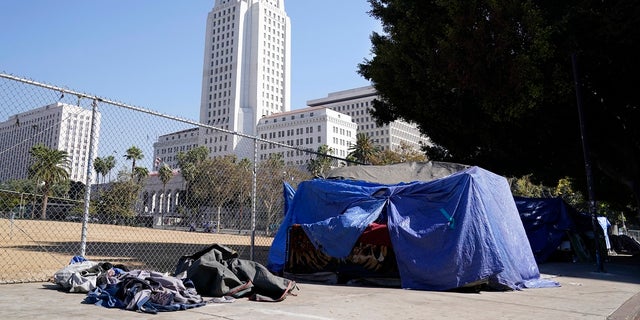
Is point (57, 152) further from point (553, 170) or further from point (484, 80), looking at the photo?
point (553, 170)

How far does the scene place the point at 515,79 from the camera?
11477mm

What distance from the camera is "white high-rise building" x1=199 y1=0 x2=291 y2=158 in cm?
11544

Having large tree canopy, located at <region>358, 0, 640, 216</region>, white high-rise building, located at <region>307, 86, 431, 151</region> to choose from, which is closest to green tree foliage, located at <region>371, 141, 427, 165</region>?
large tree canopy, located at <region>358, 0, 640, 216</region>

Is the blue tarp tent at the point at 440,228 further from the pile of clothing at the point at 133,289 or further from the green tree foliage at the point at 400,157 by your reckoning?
the green tree foliage at the point at 400,157

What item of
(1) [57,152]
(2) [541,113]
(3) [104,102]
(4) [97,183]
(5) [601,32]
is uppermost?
(5) [601,32]

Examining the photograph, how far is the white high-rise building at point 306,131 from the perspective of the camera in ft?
338

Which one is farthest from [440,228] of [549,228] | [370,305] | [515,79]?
[549,228]

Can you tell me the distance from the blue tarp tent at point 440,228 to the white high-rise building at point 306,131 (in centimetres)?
9166

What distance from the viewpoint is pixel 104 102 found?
23.2 feet

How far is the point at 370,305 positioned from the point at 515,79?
29.0 ft

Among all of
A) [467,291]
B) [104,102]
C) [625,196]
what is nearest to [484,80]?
[467,291]

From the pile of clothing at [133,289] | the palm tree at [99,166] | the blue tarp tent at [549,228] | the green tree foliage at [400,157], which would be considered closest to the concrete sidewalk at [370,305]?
the pile of clothing at [133,289]

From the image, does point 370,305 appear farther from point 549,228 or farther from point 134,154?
point 549,228

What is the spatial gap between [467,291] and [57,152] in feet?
27.1
